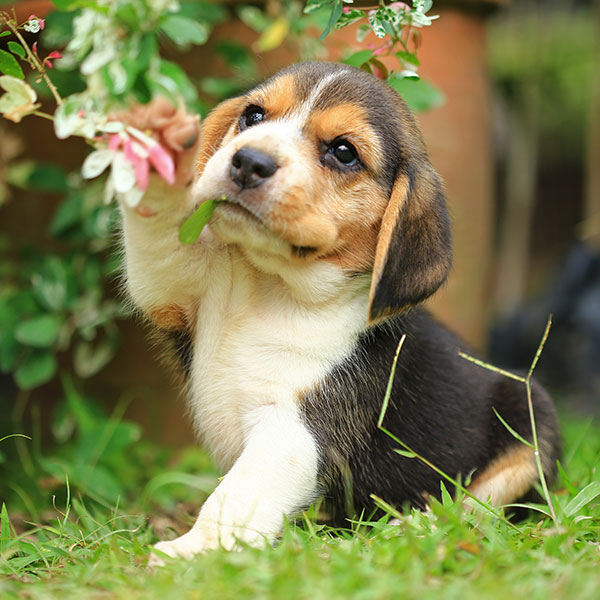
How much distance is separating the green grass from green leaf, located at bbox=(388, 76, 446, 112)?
5.81ft

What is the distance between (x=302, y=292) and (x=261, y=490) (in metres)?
0.75

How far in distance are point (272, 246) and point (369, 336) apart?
0.59m

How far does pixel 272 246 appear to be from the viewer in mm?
2992

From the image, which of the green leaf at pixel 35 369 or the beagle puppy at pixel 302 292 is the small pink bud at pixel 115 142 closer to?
the beagle puppy at pixel 302 292

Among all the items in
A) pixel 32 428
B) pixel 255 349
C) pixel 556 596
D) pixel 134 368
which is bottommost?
pixel 32 428

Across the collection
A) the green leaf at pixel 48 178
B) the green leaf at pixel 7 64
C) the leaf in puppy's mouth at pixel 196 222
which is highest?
the green leaf at pixel 7 64

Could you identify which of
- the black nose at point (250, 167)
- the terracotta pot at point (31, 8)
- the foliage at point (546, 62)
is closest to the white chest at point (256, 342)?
the black nose at point (250, 167)

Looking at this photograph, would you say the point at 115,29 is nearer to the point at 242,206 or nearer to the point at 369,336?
the point at 242,206

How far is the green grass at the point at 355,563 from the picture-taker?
2203 mm

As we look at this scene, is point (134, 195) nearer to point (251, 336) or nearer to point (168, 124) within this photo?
point (168, 124)

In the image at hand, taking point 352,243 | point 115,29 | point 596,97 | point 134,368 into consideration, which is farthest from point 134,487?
point 596,97

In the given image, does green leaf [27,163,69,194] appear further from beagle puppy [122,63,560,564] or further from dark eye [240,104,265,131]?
dark eye [240,104,265,131]

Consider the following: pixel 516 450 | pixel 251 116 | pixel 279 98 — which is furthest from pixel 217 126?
pixel 516 450

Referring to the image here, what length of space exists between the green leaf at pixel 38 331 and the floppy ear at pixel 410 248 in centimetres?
211
